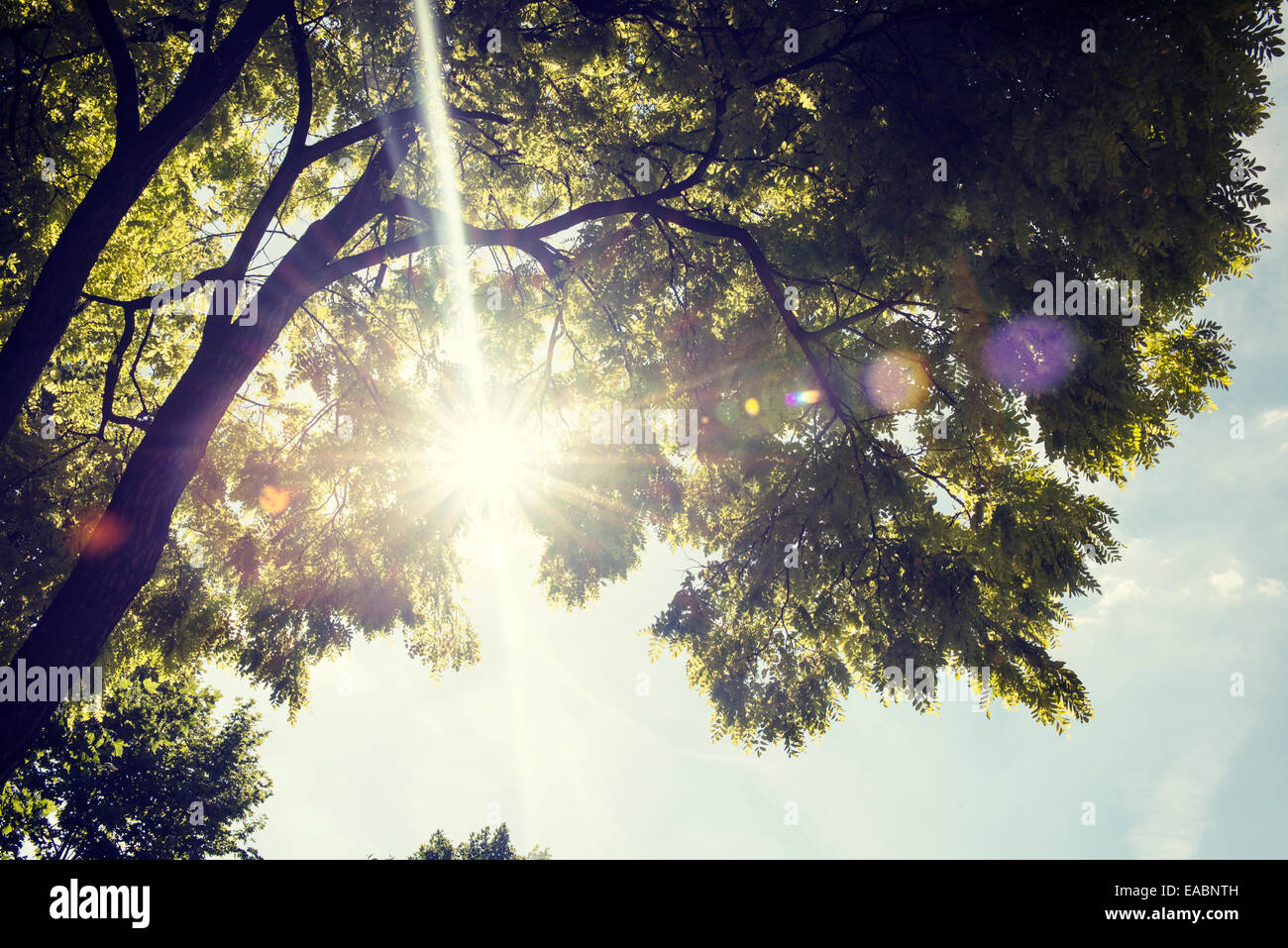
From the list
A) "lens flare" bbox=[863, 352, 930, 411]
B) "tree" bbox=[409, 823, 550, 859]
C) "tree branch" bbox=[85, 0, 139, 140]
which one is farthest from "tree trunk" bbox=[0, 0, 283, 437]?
"tree" bbox=[409, 823, 550, 859]

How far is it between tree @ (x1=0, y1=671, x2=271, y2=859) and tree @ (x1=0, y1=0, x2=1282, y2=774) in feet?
39.9

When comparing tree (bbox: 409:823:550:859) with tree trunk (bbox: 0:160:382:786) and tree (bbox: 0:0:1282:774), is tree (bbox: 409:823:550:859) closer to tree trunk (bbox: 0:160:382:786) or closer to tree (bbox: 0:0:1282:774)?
tree (bbox: 0:0:1282:774)

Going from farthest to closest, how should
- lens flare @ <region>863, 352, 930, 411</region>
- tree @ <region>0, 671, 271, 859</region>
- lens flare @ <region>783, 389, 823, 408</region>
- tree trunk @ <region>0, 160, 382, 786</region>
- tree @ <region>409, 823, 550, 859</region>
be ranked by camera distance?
1. tree @ <region>409, 823, 550, 859</region>
2. tree @ <region>0, 671, 271, 859</region>
3. lens flare @ <region>783, 389, 823, 408</region>
4. lens flare @ <region>863, 352, 930, 411</region>
5. tree trunk @ <region>0, 160, 382, 786</region>

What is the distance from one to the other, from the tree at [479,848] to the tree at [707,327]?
2959cm

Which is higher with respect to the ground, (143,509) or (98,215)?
(98,215)

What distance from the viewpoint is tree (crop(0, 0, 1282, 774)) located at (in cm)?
443

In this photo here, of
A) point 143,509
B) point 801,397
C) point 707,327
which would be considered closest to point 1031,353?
point 801,397

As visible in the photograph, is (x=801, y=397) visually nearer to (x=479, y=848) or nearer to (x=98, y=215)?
(x=98, y=215)

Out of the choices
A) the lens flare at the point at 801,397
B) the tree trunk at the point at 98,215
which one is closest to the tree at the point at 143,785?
the tree trunk at the point at 98,215

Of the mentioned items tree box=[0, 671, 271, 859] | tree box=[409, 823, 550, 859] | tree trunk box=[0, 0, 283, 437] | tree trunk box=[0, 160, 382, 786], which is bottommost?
tree box=[409, 823, 550, 859]

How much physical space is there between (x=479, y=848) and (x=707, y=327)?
39.1m

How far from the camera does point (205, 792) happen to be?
67.3 feet

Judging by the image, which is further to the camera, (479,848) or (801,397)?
(479,848)

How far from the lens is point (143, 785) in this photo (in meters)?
19.5
